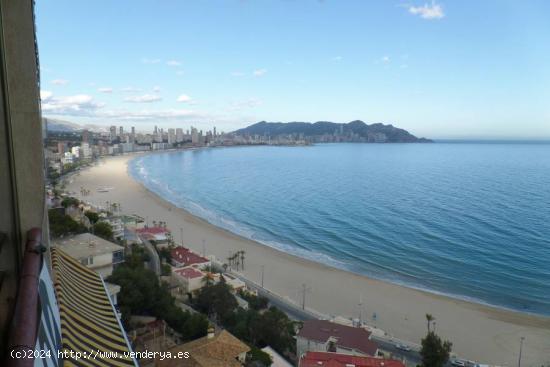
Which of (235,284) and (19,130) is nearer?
(19,130)

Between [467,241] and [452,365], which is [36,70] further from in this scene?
[467,241]

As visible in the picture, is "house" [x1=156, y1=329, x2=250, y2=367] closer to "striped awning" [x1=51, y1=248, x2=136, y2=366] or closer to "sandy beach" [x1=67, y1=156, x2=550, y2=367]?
"striped awning" [x1=51, y1=248, x2=136, y2=366]

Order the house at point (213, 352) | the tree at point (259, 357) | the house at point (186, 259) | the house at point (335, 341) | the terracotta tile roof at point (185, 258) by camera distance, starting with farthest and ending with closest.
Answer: the terracotta tile roof at point (185, 258), the house at point (186, 259), the house at point (335, 341), the tree at point (259, 357), the house at point (213, 352)

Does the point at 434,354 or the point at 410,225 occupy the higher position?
the point at 410,225

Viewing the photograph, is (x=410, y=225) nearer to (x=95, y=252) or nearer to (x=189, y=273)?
(x=189, y=273)

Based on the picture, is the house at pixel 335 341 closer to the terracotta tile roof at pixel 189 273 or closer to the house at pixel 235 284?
the house at pixel 235 284

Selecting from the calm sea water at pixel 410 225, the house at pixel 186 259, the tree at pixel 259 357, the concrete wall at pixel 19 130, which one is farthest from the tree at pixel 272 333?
the concrete wall at pixel 19 130

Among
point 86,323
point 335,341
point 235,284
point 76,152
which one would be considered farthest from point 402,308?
point 76,152
